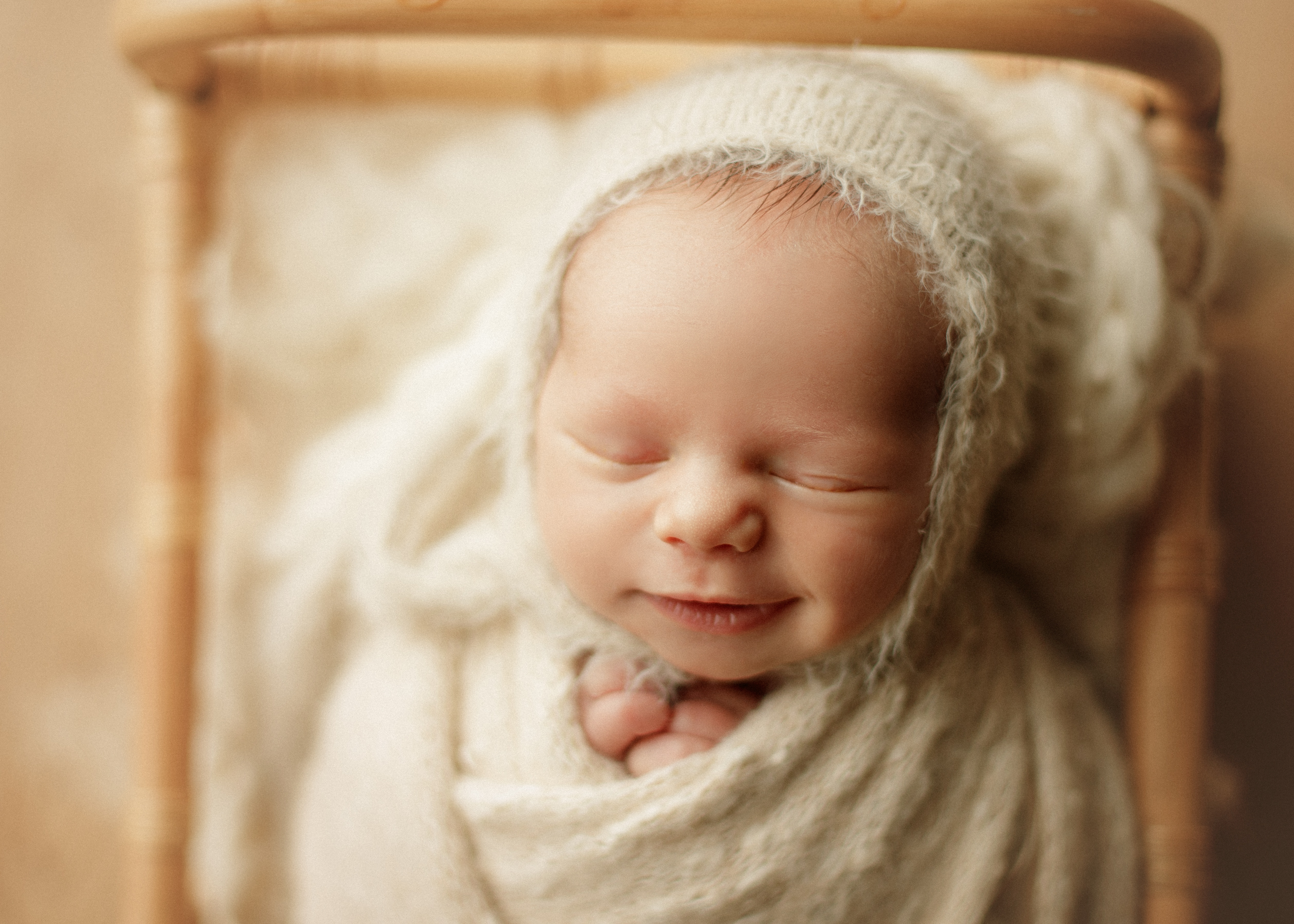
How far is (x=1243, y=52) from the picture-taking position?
2.59ft

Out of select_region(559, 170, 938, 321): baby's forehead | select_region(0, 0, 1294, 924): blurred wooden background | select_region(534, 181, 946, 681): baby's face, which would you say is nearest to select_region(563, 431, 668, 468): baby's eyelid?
select_region(534, 181, 946, 681): baby's face

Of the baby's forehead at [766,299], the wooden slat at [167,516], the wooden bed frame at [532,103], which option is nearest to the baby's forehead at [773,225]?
the baby's forehead at [766,299]

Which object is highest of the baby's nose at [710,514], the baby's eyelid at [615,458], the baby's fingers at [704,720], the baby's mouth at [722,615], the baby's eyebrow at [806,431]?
the baby's eyebrow at [806,431]

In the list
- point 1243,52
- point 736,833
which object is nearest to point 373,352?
point 736,833

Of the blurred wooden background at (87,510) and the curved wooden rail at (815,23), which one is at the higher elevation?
the curved wooden rail at (815,23)

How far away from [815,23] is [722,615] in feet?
1.18

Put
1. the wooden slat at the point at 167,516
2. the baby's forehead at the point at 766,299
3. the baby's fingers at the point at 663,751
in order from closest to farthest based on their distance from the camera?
the baby's forehead at the point at 766,299 → the baby's fingers at the point at 663,751 → the wooden slat at the point at 167,516

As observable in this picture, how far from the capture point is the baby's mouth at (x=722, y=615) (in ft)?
1.98

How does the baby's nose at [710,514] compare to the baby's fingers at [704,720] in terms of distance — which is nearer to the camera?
the baby's nose at [710,514]

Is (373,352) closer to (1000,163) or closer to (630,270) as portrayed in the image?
(630,270)

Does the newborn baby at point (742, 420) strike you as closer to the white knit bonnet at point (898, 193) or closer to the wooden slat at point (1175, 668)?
the white knit bonnet at point (898, 193)

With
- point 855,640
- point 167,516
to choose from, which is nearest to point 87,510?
point 167,516

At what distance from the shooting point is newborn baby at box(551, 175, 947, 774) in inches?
21.5

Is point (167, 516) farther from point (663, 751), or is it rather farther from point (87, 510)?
point (663, 751)
